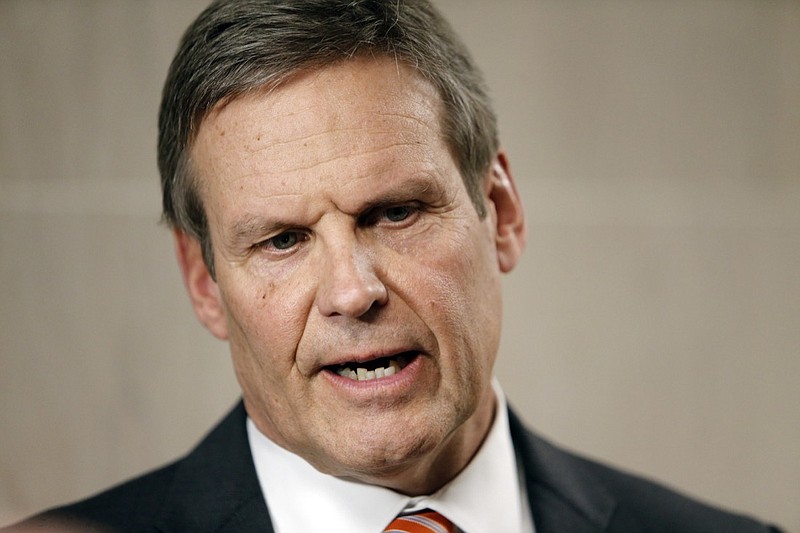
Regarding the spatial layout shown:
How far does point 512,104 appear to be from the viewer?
3287mm

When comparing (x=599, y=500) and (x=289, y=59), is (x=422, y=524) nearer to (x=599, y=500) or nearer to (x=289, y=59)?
(x=599, y=500)

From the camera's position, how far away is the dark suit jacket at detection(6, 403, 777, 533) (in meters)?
1.90

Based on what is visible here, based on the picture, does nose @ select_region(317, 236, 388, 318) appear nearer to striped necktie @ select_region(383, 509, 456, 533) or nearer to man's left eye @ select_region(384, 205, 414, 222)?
man's left eye @ select_region(384, 205, 414, 222)

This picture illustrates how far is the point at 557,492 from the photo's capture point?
213 cm

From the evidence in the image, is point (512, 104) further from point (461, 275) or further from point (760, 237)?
point (461, 275)

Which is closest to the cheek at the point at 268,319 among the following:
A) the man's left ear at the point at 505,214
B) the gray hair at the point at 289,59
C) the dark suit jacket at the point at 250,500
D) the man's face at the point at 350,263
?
the man's face at the point at 350,263

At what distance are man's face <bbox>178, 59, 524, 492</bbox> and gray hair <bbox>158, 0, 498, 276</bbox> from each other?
0.03m

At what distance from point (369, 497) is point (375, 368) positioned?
0.26 m

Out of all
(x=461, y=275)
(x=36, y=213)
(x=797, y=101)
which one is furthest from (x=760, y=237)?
(x=36, y=213)

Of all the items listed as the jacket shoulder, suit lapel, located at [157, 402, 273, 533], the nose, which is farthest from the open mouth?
the jacket shoulder

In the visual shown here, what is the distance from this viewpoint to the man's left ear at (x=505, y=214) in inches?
80.5

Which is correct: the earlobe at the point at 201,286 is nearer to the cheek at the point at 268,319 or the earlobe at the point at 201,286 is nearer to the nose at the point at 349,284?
the cheek at the point at 268,319

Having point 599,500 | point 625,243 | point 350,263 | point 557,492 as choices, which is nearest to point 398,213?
point 350,263

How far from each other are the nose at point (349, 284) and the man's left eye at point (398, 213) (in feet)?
0.30
